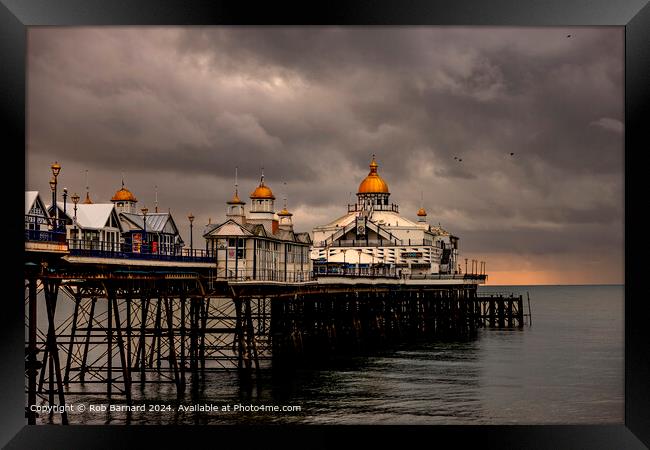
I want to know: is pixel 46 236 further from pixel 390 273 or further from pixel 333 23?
pixel 390 273

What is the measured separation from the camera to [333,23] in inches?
785

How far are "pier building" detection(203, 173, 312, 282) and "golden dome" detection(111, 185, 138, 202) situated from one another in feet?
44.7

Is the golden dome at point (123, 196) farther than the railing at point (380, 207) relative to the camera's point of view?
No

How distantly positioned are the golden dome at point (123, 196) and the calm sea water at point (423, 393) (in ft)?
65.4

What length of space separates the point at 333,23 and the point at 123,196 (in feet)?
147

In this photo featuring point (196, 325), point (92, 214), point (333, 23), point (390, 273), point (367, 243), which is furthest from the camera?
point (367, 243)

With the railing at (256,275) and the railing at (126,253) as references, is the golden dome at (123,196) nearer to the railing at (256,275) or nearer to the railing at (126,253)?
the railing at (126,253)

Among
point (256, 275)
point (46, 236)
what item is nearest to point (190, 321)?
point (256, 275)

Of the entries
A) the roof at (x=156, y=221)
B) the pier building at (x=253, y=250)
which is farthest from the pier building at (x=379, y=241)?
the pier building at (x=253, y=250)

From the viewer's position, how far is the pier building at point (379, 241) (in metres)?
80.5

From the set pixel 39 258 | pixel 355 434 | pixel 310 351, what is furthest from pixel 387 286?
pixel 355 434

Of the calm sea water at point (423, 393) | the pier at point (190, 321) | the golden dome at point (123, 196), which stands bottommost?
the calm sea water at point (423, 393)

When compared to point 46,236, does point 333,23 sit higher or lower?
higher
